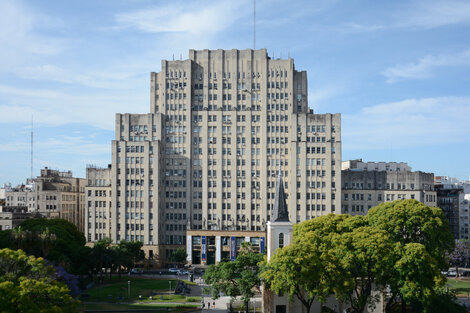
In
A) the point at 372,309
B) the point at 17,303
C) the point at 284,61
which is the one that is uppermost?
the point at 284,61

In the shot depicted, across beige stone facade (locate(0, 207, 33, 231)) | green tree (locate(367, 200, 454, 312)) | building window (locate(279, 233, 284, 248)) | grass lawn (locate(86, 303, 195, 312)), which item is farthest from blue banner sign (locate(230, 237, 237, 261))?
building window (locate(279, 233, 284, 248))

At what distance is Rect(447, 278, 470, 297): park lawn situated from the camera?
12118 cm

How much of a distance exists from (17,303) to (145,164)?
112 m

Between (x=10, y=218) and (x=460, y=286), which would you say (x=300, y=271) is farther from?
(x=10, y=218)

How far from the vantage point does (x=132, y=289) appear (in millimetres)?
124000

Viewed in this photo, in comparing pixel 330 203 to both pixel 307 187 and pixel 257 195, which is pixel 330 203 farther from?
pixel 257 195

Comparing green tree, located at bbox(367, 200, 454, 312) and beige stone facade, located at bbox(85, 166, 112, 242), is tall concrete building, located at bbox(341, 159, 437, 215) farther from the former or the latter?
beige stone facade, located at bbox(85, 166, 112, 242)

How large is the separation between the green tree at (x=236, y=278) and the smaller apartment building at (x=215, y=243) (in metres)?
66.9

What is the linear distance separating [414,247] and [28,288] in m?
55.8

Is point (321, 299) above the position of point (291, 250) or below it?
below

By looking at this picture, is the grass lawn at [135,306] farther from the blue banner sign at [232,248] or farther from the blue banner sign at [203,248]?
the blue banner sign at [203,248]

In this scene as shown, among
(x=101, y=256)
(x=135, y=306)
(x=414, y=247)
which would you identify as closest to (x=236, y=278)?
(x=135, y=306)

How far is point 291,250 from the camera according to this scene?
8050cm

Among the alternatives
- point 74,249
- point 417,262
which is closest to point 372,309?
point 417,262
